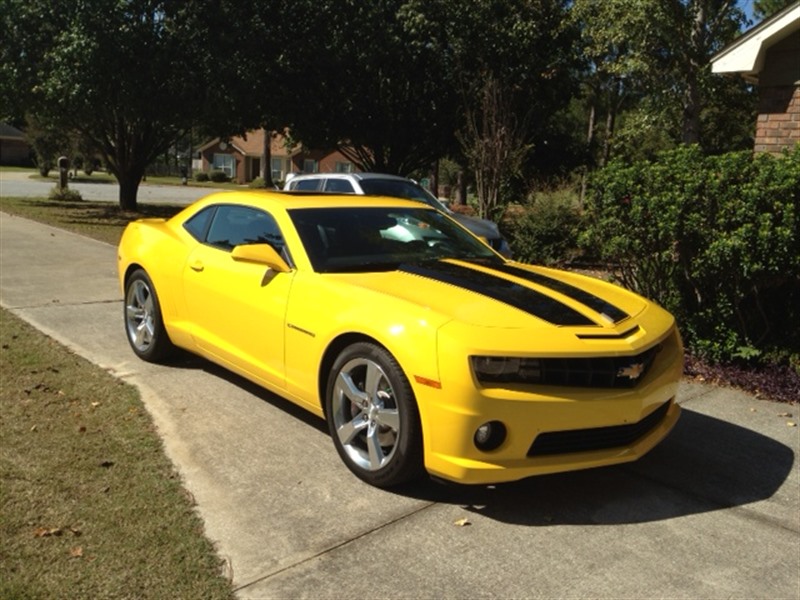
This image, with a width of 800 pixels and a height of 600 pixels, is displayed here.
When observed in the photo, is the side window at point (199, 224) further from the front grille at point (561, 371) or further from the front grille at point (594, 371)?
the front grille at point (594, 371)

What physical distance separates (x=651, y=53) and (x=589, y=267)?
11042mm

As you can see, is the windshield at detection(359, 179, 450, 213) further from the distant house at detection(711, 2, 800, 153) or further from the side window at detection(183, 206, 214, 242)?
the side window at detection(183, 206, 214, 242)

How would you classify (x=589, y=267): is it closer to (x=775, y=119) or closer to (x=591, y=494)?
Result: (x=775, y=119)

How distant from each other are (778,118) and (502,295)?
5.91m

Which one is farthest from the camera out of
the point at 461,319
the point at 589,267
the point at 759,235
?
the point at 589,267

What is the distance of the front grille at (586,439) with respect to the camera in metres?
3.40

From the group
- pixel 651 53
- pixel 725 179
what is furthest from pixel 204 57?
pixel 725 179

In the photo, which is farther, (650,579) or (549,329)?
(549,329)

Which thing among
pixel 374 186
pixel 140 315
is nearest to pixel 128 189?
pixel 374 186

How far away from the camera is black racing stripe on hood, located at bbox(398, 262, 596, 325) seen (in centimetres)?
368

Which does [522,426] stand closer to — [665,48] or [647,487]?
[647,487]

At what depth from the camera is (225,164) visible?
71.5 meters

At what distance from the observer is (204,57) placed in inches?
701

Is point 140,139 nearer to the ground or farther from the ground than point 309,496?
farther from the ground
